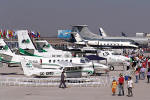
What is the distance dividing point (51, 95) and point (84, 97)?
1931mm

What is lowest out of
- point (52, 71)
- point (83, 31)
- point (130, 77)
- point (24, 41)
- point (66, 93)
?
point (66, 93)

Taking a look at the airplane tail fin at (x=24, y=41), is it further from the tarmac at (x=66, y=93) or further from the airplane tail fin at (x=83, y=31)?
the airplane tail fin at (x=83, y=31)

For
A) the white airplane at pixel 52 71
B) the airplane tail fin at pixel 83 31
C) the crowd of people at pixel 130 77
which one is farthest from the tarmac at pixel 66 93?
the airplane tail fin at pixel 83 31

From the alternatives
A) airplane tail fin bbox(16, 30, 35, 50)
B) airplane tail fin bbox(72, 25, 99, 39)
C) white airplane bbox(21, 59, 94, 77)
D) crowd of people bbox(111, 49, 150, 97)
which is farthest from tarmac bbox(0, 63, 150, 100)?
airplane tail fin bbox(72, 25, 99, 39)

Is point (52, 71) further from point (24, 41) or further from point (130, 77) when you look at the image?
point (24, 41)

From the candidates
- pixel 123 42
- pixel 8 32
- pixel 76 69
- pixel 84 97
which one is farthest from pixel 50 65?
pixel 123 42

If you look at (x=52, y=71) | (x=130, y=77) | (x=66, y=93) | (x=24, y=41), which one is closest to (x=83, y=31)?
(x=24, y=41)

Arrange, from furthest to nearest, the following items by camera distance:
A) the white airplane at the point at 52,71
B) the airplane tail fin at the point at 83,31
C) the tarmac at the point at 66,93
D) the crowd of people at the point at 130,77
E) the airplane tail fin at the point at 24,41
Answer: the airplane tail fin at the point at 83,31 < the airplane tail fin at the point at 24,41 < the white airplane at the point at 52,71 < the crowd of people at the point at 130,77 < the tarmac at the point at 66,93

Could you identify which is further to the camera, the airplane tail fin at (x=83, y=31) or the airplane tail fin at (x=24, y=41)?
the airplane tail fin at (x=83, y=31)

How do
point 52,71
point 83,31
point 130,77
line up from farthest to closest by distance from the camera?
point 83,31
point 52,71
point 130,77

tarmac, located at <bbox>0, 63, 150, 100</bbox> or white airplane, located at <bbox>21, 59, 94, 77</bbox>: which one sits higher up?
white airplane, located at <bbox>21, 59, 94, 77</bbox>

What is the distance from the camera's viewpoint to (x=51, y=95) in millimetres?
18172

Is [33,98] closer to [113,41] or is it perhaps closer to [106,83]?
[106,83]

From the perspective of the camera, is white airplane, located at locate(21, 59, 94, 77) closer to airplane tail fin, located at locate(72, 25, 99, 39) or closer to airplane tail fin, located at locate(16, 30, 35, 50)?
airplane tail fin, located at locate(16, 30, 35, 50)
